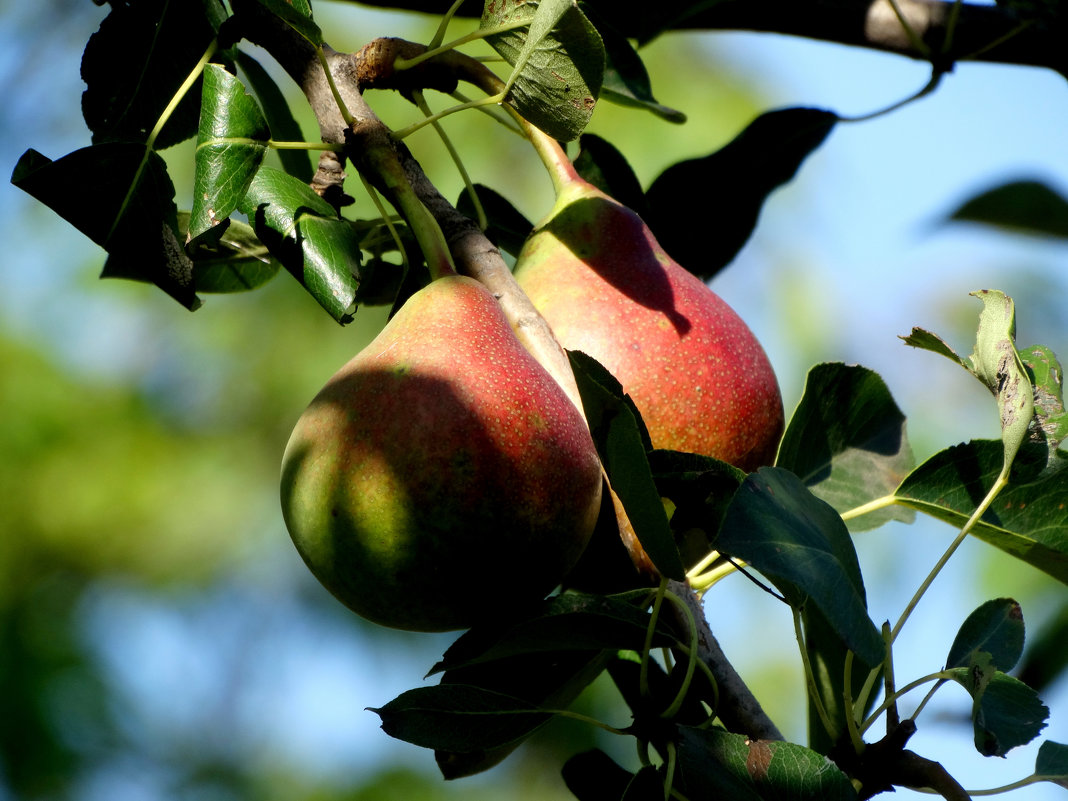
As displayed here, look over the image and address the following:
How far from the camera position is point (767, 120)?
131 centimetres

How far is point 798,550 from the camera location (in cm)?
57

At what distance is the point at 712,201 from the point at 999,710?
2.37 feet

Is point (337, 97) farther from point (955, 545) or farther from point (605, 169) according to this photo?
point (955, 545)

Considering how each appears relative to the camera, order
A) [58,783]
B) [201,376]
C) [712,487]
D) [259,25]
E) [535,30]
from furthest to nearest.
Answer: [201,376] → [58,783] → [259,25] → [535,30] → [712,487]

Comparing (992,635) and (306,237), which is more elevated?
(306,237)

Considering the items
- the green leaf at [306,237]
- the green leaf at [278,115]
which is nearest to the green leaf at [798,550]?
the green leaf at [306,237]

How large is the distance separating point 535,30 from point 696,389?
301 millimetres

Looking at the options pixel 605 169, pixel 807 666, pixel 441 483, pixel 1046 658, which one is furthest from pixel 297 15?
pixel 1046 658

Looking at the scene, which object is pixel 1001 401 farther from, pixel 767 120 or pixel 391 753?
pixel 391 753

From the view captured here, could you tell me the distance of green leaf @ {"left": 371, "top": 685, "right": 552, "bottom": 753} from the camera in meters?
0.62

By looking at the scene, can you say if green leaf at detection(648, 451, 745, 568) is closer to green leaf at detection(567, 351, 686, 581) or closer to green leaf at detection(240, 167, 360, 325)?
green leaf at detection(567, 351, 686, 581)

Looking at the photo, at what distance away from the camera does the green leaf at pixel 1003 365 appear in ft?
2.27

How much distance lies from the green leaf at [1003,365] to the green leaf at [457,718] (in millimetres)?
377

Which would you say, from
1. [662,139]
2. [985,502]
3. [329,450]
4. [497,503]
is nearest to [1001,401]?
[985,502]
